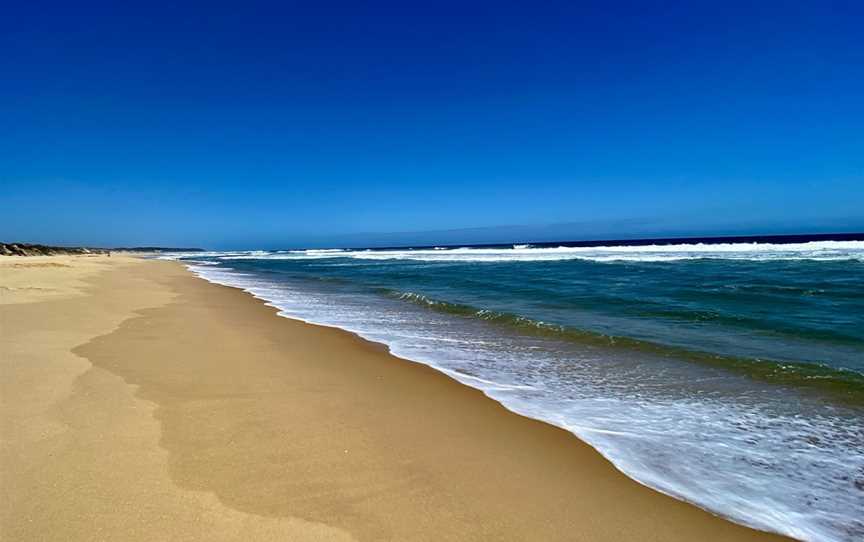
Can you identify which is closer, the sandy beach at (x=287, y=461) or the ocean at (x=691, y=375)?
the sandy beach at (x=287, y=461)

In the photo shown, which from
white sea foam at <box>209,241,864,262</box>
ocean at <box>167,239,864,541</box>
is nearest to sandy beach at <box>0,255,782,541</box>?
ocean at <box>167,239,864,541</box>

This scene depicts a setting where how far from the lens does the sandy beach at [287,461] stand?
2.48 metres

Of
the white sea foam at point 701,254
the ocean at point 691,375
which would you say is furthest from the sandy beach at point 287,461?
the white sea foam at point 701,254

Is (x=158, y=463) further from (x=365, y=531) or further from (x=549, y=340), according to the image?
(x=549, y=340)

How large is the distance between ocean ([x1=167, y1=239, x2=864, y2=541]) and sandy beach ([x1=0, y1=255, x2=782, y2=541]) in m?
0.41

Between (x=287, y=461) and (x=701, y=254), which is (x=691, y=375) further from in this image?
(x=701, y=254)

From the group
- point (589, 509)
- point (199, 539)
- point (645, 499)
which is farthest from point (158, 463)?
point (645, 499)

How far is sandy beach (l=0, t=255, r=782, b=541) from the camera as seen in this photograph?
8.15ft

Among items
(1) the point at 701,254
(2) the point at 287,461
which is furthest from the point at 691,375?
(1) the point at 701,254

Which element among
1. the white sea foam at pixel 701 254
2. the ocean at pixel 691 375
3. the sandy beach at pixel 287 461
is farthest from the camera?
the white sea foam at pixel 701 254

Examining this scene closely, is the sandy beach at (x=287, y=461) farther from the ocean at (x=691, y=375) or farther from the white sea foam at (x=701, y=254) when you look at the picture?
the white sea foam at (x=701, y=254)

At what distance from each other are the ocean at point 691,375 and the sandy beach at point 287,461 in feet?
1.33

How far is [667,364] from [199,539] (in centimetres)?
583

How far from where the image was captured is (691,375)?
5719mm
